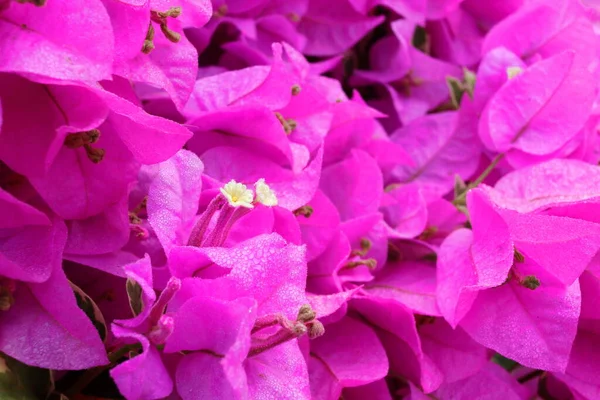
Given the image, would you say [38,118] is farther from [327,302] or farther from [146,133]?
[327,302]

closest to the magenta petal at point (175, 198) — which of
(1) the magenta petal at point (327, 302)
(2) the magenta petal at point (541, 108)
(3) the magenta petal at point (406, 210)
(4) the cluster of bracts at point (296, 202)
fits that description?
(4) the cluster of bracts at point (296, 202)

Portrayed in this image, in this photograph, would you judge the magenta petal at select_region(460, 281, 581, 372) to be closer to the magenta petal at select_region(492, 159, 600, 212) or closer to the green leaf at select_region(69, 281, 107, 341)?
the magenta petal at select_region(492, 159, 600, 212)

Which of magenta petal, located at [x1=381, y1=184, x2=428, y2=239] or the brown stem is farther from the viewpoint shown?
magenta petal, located at [x1=381, y1=184, x2=428, y2=239]

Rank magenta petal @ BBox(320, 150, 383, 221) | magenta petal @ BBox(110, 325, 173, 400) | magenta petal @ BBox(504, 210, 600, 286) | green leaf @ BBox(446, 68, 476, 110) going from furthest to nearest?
green leaf @ BBox(446, 68, 476, 110)
magenta petal @ BBox(320, 150, 383, 221)
magenta petal @ BBox(504, 210, 600, 286)
magenta petal @ BBox(110, 325, 173, 400)

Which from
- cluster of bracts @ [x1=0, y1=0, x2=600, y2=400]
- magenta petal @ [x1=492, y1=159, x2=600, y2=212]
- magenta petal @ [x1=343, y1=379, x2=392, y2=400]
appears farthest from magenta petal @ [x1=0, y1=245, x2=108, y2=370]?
magenta petal @ [x1=492, y1=159, x2=600, y2=212]

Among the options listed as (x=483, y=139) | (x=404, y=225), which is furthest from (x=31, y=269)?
(x=483, y=139)

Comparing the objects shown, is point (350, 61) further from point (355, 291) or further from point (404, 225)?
point (355, 291)

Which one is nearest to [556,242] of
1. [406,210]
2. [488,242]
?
[488,242]
